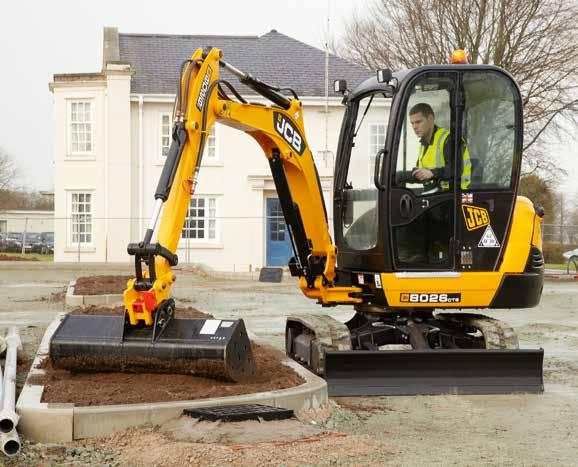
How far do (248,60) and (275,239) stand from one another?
6568 mm

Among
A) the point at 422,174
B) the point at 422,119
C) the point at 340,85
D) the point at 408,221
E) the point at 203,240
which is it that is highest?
the point at 340,85

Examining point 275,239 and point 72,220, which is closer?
point 72,220

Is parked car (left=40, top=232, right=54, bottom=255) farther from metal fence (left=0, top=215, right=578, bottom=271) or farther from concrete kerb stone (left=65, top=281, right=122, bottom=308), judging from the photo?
concrete kerb stone (left=65, top=281, right=122, bottom=308)

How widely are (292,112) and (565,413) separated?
3.92 metres

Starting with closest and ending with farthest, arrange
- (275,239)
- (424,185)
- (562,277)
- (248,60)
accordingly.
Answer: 1. (424,185)
2. (562,277)
3. (275,239)
4. (248,60)

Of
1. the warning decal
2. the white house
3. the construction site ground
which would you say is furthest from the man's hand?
the white house

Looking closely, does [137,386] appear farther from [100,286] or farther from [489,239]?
[100,286]

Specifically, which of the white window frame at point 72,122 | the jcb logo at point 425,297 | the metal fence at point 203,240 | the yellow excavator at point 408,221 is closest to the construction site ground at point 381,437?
the yellow excavator at point 408,221

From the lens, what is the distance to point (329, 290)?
10.2 meters

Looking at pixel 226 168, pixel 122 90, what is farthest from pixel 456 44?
pixel 122 90

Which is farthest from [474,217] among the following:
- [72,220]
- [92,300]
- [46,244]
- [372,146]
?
[46,244]

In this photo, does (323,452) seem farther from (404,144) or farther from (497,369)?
(404,144)

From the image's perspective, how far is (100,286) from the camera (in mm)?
19047

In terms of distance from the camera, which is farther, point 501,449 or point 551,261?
point 551,261
